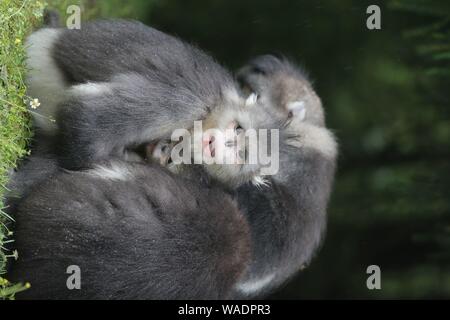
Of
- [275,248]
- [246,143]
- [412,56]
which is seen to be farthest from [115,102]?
[412,56]

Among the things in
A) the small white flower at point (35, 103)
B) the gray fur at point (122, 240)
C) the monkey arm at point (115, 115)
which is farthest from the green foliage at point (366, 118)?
the small white flower at point (35, 103)

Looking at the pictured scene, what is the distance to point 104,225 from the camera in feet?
14.4

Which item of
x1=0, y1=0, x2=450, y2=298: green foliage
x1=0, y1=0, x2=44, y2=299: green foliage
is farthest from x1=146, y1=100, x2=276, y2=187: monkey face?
x1=0, y1=0, x2=450, y2=298: green foliage

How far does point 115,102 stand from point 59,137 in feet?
1.43

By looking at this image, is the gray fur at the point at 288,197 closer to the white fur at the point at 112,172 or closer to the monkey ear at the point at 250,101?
the monkey ear at the point at 250,101

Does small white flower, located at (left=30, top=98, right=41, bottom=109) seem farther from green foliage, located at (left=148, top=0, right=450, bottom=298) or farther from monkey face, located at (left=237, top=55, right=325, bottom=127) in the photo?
green foliage, located at (left=148, top=0, right=450, bottom=298)

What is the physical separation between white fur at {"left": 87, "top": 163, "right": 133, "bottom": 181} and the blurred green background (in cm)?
325

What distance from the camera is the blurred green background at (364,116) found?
7992 mm

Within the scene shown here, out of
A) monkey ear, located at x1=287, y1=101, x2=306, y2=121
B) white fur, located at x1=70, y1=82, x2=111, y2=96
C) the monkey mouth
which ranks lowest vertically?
the monkey mouth

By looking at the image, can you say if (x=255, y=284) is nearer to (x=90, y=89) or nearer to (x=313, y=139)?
(x=313, y=139)

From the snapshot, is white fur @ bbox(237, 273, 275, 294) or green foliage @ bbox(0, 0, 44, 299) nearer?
green foliage @ bbox(0, 0, 44, 299)

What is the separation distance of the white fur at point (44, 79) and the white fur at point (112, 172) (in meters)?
0.52

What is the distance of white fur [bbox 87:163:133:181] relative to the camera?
187 inches

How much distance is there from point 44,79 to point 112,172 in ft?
2.97
